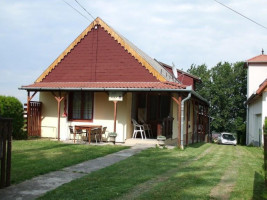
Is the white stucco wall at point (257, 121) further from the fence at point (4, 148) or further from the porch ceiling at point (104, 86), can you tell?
the fence at point (4, 148)

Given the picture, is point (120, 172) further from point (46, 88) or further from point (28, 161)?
point (46, 88)

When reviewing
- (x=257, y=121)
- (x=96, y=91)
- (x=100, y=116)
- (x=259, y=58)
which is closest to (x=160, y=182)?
(x=96, y=91)

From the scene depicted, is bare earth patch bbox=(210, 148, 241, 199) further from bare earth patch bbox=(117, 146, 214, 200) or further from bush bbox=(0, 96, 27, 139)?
bush bbox=(0, 96, 27, 139)

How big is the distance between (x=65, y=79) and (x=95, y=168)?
942 cm

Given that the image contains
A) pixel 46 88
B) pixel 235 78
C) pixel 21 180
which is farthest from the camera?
pixel 235 78

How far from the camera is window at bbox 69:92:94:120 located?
16047 millimetres

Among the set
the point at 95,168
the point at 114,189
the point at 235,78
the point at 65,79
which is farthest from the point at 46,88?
the point at 235,78

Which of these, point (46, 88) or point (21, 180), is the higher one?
point (46, 88)

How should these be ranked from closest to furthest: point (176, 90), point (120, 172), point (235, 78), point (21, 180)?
point (21, 180)
point (120, 172)
point (176, 90)
point (235, 78)

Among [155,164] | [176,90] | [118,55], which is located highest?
[118,55]

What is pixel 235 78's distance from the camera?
52344mm

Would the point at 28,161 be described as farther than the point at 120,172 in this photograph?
Yes

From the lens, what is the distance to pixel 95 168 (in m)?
7.99

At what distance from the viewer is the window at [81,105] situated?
16.0 meters
